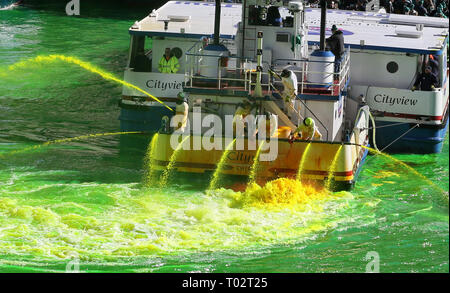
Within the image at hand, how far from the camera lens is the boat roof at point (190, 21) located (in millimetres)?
26578

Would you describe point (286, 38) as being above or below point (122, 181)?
above

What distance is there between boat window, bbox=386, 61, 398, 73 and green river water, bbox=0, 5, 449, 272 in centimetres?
245

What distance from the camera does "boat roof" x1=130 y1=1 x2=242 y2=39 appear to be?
26.6 meters

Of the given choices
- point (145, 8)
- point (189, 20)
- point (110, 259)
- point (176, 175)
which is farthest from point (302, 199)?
point (145, 8)

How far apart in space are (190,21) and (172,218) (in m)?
10.5

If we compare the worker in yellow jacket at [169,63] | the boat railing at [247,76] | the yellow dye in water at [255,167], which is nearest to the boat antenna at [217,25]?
the boat railing at [247,76]

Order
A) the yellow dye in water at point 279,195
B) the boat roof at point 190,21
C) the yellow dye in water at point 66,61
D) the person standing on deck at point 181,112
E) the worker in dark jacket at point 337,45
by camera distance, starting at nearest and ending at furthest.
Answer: the yellow dye in water at point 279,195 → the person standing on deck at point 181,112 → the worker in dark jacket at point 337,45 → the boat roof at point 190,21 → the yellow dye in water at point 66,61

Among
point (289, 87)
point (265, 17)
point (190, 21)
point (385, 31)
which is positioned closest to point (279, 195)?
point (289, 87)

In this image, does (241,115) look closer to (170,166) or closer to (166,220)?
(170,166)

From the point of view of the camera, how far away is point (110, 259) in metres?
17.4

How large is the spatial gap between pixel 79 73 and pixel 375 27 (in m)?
11.5

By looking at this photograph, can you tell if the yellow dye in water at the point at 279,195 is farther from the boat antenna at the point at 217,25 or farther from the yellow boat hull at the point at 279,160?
the boat antenna at the point at 217,25

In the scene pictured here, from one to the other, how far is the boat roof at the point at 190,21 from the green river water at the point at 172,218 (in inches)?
127
